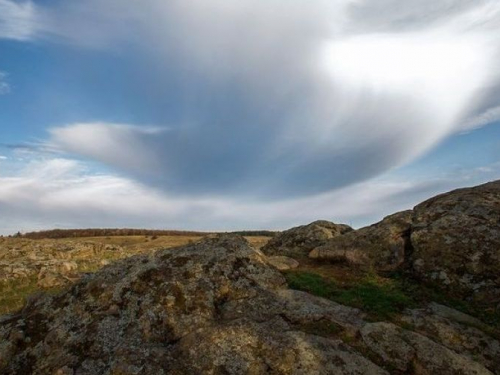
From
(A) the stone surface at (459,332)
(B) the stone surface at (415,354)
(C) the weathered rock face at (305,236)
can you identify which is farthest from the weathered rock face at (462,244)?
(C) the weathered rock face at (305,236)

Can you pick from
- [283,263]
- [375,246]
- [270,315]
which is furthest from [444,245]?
[270,315]

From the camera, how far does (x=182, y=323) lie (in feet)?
34.4

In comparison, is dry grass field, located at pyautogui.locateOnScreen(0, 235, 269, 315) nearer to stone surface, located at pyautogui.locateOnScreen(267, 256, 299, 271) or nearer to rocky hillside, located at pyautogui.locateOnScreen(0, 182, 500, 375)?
stone surface, located at pyautogui.locateOnScreen(267, 256, 299, 271)

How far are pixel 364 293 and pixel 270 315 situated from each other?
331 centimetres

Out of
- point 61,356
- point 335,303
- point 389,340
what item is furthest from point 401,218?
point 61,356

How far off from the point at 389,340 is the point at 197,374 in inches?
168

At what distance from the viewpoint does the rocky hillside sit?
951 cm

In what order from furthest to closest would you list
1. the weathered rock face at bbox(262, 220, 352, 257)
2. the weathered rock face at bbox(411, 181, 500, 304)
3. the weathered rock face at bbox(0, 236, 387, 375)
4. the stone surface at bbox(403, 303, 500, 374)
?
the weathered rock face at bbox(262, 220, 352, 257)
the weathered rock face at bbox(411, 181, 500, 304)
the stone surface at bbox(403, 303, 500, 374)
the weathered rock face at bbox(0, 236, 387, 375)

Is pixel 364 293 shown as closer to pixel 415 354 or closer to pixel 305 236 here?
pixel 415 354

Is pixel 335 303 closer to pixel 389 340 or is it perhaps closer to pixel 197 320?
pixel 389 340

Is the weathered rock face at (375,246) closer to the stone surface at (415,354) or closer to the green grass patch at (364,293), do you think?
the green grass patch at (364,293)

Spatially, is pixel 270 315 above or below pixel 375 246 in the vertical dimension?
below

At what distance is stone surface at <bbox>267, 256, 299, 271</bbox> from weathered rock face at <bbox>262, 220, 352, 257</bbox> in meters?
4.71

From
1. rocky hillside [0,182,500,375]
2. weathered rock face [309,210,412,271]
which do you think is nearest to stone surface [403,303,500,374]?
rocky hillside [0,182,500,375]
